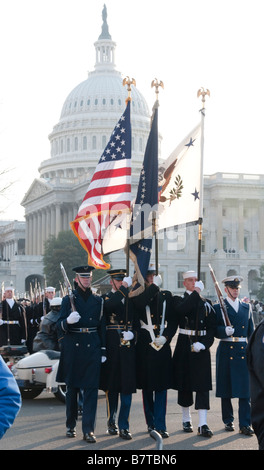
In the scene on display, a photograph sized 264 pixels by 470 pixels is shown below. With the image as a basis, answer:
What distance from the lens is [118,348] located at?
1070 centimetres

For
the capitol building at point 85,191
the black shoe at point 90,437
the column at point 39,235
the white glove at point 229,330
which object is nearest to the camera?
the black shoe at point 90,437

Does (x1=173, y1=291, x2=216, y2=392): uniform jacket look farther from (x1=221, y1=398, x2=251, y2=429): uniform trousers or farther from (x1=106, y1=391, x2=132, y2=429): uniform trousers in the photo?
(x1=106, y1=391, x2=132, y2=429): uniform trousers

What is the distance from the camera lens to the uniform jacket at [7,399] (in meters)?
3.78

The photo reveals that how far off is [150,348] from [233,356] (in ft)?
3.64

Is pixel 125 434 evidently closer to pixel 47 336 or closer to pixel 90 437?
pixel 90 437

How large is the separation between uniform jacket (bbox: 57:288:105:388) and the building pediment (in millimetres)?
107016

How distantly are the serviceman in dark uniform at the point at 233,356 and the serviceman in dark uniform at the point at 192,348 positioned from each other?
28 cm

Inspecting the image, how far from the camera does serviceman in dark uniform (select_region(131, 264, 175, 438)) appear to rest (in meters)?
10.4

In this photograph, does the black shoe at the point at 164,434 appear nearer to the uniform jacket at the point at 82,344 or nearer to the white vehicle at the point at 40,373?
the uniform jacket at the point at 82,344

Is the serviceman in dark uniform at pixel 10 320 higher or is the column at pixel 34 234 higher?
the column at pixel 34 234

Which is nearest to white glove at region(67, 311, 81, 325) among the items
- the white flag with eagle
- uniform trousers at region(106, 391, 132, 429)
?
uniform trousers at region(106, 391, 132, 429)

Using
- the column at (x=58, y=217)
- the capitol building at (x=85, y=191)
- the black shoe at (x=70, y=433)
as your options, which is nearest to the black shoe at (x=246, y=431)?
the black shoe at (x=70, y=433)
